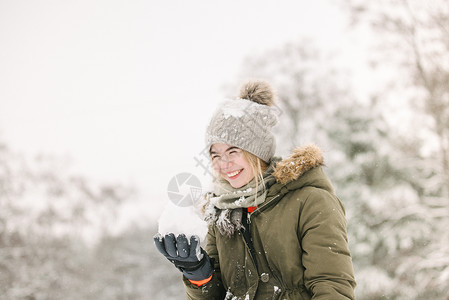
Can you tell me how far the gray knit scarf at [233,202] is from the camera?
5.48 ft

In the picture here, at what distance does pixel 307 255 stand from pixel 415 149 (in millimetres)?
13465

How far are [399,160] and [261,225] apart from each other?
12.8m

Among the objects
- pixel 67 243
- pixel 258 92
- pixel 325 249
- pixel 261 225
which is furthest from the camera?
pixel 67 243

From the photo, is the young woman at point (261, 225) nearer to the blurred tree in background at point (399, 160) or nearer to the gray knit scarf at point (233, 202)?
the gray knit scarf at point (233, 202)

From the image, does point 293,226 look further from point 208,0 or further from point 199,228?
point 208,0

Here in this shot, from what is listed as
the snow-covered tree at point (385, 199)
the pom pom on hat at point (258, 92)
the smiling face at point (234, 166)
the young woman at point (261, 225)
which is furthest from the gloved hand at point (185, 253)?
the snow-covered tree at point (385, 199)

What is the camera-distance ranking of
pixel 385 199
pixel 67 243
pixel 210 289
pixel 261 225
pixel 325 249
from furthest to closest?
pixel 67 243 → pixel 385 199 → pixel 210 289 → pixel 261 225 → pixel 325 249

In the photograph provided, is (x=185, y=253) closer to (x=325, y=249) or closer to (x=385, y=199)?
(x=325, y=249)

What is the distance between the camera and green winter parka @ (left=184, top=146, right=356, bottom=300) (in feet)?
4.59

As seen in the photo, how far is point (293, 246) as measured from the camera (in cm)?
152

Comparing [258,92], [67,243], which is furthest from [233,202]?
[67,243]

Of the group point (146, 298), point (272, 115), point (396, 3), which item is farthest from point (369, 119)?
point (146, 298)

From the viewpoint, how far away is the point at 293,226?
1.53 metres

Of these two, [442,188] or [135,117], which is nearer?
[442,188]
